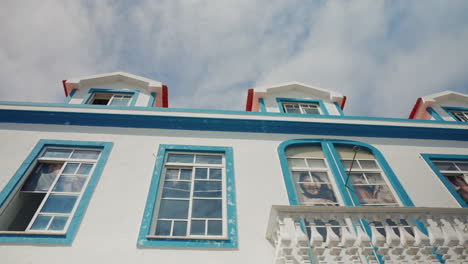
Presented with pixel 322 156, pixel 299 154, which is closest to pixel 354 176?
pixel 322 156

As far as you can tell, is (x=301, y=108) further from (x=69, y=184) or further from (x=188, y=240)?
(x=69, y=184)

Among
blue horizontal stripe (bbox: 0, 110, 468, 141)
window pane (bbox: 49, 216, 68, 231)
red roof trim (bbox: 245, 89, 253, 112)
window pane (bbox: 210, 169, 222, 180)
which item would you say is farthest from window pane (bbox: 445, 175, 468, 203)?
window pane (bbox: 49, 216, 68, 231)

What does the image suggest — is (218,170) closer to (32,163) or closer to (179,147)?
(179,147)

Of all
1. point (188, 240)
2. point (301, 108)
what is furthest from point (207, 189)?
point (301, 108)

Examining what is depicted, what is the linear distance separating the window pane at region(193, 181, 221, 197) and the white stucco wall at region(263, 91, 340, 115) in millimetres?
3903

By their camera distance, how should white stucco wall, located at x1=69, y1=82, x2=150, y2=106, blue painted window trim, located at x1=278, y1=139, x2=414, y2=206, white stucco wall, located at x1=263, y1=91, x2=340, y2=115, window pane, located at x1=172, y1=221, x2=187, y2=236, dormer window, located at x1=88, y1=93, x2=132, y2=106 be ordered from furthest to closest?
white stucco wall, located at x1=263, y1=91, x2=340, y2=115
dormer window, located at x1=88, y1=93, x2=132, y2=106
white stucco wall, located at x1=69, y1=82, x2=150, y2=106
blue painted window trim, located at x1=278, y1=139, x2=414, y2=206
window pane, located at x1=172, y1=221, x2=187, y2=236

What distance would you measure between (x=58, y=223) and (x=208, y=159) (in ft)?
10.5

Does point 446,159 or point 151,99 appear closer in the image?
point 446,159

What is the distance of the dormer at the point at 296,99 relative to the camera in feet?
30.2

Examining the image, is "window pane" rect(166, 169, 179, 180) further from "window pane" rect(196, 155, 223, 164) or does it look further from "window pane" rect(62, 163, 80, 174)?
"window pane" rect(62, 163, 80, 174)

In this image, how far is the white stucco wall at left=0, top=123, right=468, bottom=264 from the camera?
4484 millimetres

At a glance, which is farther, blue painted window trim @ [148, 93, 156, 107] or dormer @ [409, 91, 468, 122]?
dormer @ [409, 91, 468, 122]

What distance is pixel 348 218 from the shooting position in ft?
13.6

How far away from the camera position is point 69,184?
564 cm
